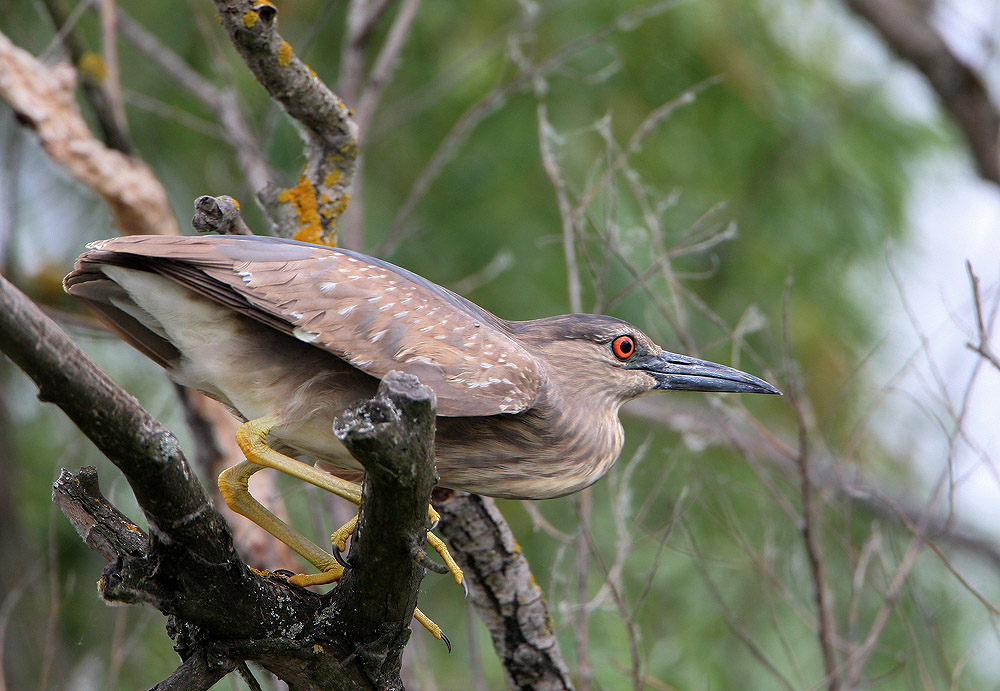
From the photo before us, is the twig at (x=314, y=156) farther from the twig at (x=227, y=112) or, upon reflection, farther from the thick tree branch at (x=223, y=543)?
the thick tree branch at (x=223, y=543)

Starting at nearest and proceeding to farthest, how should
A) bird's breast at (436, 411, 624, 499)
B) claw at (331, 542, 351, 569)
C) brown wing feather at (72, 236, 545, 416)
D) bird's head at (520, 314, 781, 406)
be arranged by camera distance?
1. claw at (331, 542, 351, 569)
2. brown wing feather at (72, 236, 545, 416)
3. bird's breast at (436, 411, 624, 499)
4. bird's head at (520, 314, 781, 406)

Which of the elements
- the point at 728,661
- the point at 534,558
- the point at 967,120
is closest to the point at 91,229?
the point at 534,558

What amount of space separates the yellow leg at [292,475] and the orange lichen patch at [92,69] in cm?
239

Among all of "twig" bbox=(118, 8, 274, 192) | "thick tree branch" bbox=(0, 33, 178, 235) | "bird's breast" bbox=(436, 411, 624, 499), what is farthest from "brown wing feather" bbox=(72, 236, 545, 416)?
"thick tree branch" bbox=(0, 33, 178, 235)

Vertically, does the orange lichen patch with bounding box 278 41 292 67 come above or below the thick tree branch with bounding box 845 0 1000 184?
below

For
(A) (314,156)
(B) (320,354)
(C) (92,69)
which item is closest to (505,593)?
(B) (320,354)

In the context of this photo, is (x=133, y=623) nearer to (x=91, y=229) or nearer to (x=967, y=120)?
(x=91, y=229)

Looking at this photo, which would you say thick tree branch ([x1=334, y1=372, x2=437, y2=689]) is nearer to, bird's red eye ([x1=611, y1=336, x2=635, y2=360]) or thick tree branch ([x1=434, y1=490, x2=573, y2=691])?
thick tree branch ([x1=434, y1=490, x2=573, y2=691])

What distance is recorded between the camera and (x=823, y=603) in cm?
305

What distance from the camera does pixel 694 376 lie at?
3.00m

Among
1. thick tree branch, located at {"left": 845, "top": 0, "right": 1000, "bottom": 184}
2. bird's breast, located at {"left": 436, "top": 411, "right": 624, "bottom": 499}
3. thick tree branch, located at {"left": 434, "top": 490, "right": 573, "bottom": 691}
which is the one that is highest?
thick tree branch, located at {"left": 845, "top": 0, "right": 1000, "bottom": 184}

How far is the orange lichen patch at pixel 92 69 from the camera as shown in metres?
4.14

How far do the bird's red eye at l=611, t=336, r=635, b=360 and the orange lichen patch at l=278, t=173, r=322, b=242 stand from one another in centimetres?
105

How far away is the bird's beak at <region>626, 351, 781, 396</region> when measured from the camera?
2.94 m
